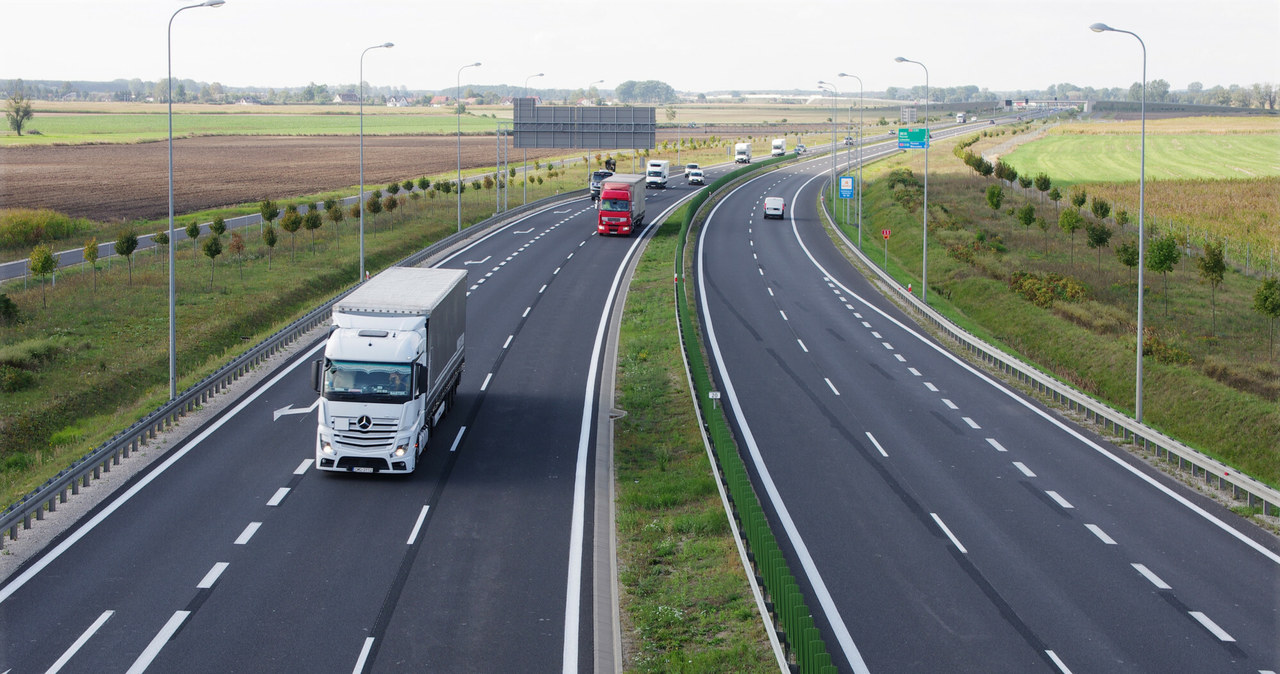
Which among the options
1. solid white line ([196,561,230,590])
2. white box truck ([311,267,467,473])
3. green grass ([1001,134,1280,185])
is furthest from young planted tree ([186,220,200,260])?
green grass ([1001,134,1280,185])

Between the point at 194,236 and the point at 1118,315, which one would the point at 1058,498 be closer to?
the point at 1118,315

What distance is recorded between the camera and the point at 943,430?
28.3 meters

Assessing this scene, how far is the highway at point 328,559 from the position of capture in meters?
15.5

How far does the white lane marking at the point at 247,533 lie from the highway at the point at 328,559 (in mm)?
55

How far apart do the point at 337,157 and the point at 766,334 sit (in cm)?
11171

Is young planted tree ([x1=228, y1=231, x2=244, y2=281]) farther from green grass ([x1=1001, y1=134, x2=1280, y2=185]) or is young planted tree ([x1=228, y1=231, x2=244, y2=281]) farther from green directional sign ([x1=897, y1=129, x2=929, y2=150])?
green grass ([x1=1001, y1=134, x2=1280, y2=185])

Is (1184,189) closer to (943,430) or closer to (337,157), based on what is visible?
(943,430)

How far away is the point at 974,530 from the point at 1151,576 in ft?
11.1

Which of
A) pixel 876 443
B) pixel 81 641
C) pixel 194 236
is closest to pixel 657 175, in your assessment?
→ pixel 194 236

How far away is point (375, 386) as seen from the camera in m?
22.7

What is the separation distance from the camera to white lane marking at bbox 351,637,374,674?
1495cm

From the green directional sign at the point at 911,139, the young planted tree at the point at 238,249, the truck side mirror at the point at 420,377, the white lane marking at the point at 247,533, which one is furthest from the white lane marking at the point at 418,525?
the green directional sign at the point at 911,139

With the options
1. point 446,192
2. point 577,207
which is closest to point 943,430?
point 577,207

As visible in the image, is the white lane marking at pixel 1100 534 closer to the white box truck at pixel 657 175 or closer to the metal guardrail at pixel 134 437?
the metal guardrail at pixel 134 437
